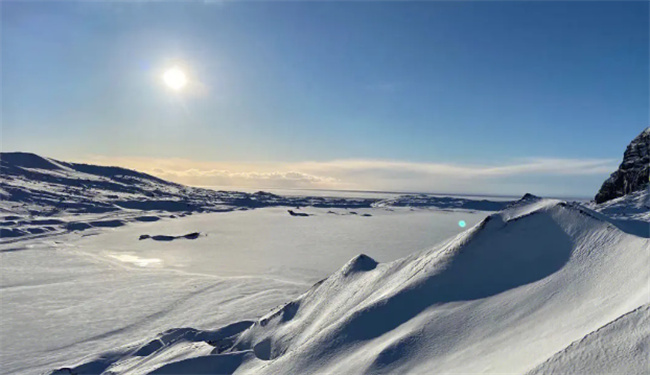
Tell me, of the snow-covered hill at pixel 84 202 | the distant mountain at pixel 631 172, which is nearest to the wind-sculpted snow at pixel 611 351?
the distant mountain at pixel 631 172

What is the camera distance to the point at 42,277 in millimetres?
19516

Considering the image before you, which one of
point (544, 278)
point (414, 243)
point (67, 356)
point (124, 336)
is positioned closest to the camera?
point (544, 278)

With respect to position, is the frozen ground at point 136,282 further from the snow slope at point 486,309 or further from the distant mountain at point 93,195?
the distant mountain at point 93,195

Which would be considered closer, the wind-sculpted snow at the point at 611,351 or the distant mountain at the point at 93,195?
the wind-sculpted snow at the point at 611,351

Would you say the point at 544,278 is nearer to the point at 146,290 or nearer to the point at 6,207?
the point at 146,290

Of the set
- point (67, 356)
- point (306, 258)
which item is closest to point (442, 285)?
point (67, 356)

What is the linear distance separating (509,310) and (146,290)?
16.7m

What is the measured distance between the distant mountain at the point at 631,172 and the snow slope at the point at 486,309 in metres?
13.5

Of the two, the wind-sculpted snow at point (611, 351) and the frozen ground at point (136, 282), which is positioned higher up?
the wind-sculpted snow at point (611, 351)

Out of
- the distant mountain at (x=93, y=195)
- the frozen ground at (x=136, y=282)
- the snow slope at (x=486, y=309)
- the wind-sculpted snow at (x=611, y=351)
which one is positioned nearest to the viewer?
the wind-sculpted snow at (x=611, y=351)

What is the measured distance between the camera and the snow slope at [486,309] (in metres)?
3.68

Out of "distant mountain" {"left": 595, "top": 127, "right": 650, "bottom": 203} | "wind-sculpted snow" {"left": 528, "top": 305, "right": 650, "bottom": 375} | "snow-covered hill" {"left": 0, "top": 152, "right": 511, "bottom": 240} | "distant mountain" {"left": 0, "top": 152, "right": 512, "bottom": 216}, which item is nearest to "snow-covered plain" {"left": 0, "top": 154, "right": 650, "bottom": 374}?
"wind-sculpted snow" {"left": 528, "top": 305, "right": 650, "bottom": 375}

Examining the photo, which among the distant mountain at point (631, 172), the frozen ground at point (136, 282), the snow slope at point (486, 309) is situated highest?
the distant mountain at point (631, 172)

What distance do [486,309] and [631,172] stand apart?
16872 millimetres
